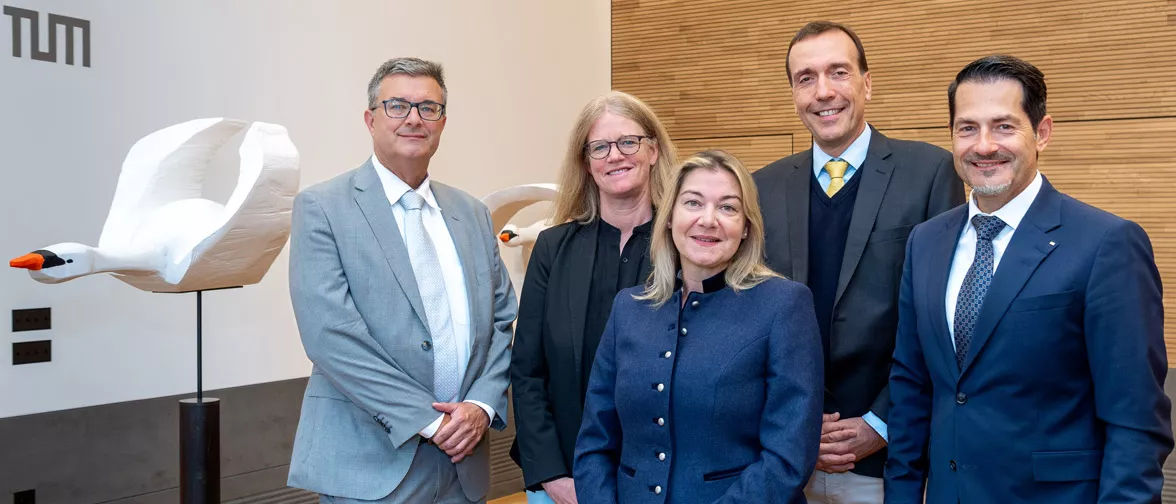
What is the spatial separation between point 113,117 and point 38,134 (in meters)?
0.29

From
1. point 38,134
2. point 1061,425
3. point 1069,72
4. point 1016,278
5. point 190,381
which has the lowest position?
point 190,381

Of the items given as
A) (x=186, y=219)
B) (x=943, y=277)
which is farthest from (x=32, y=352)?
(x=943, y=277)

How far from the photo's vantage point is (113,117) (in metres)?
3.59

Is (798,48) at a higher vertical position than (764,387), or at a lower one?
higher

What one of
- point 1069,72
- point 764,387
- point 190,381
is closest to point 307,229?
point 764,387

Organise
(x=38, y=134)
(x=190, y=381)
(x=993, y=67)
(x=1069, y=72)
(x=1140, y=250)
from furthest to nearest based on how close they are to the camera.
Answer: (x=1069, y=72) < (x=190, y=381) < (x=38, y=134) < (x=993, y=67) < (x=1140, y=250)

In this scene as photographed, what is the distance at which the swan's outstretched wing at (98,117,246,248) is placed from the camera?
287 cm

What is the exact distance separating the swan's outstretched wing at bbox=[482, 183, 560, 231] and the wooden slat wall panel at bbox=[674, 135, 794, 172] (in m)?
1.30

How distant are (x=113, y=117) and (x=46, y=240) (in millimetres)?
521

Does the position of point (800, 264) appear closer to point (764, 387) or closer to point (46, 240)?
point (764, 387)

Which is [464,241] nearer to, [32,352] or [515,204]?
[32,352]

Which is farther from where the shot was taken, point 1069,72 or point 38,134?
point 1069,72

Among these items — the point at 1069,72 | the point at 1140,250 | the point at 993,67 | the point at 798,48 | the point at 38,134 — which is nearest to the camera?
the point at 1140,250

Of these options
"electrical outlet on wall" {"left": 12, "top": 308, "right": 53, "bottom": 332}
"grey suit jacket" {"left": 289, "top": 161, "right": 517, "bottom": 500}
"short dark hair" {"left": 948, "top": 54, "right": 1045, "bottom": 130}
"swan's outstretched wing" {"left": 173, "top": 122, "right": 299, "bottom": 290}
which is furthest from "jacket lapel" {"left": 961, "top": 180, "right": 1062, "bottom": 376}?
"electrical outlet on wall" {"left": 12, "top": 308, "right": 53, "bottom": 332}
